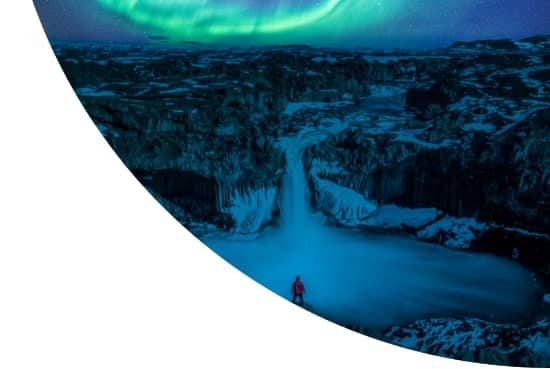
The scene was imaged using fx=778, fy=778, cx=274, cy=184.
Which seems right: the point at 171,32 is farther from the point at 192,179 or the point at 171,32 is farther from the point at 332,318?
the point at 332,318

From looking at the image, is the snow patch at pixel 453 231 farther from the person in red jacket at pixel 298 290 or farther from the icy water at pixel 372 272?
the person in red jacket at pixel 298 290

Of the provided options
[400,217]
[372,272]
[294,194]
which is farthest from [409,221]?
[294,194]

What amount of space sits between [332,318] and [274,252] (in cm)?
17

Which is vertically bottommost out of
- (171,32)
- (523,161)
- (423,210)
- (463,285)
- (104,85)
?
(463,285)

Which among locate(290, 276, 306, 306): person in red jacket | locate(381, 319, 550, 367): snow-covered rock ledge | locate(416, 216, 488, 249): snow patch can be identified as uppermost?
locate(416, 216, 488, 249): snow patch

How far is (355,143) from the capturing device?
1.47 m

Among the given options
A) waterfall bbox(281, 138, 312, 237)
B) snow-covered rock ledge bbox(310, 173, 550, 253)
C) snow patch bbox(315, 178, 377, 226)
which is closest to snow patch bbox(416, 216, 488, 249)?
snow-covered rock ledge bbox(310, 173, 550, 253)

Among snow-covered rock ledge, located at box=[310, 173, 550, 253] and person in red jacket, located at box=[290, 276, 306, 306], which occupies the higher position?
snow-covered rock ledge, located at box=[310, 173, 550, 253]

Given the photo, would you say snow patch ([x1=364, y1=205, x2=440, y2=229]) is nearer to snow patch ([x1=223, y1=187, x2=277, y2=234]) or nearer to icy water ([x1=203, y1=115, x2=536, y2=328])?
icy water ([x1=203, y1=115, x2=536, y2=328])

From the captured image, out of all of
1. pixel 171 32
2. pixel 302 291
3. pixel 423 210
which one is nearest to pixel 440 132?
pixel 423 210

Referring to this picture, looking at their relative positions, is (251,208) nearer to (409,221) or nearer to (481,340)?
(409,221)

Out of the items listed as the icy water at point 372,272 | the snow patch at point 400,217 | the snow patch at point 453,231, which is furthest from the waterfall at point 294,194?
the snow patch at point 453,231

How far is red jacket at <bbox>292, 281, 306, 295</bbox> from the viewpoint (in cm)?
153

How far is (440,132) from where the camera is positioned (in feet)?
4.72
